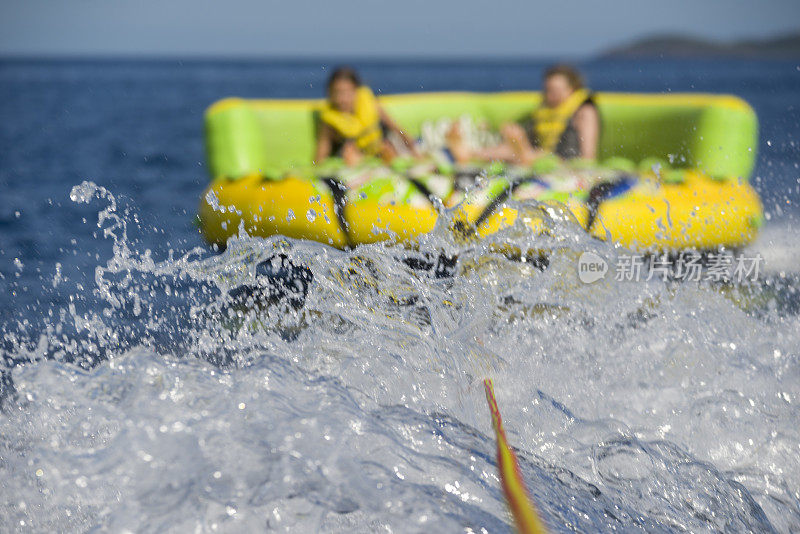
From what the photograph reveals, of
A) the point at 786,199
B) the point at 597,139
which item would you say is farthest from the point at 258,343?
the point at 786,199

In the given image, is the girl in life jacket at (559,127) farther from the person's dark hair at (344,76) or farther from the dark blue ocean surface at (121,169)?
the person's dark hair at (344,76)

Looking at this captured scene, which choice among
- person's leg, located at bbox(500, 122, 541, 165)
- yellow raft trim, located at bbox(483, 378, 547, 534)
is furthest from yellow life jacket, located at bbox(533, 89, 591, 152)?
yellow raft trim, located at bbox(483, 378, 547, 534)

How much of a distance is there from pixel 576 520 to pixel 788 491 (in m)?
0.61

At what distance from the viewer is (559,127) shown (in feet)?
14.5

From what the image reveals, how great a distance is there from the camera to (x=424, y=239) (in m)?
2.89

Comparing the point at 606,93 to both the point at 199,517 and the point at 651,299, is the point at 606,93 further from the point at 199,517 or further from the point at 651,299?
the point at 199,517

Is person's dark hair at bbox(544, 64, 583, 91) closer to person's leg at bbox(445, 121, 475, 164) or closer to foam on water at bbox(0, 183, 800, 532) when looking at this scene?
person's leg at bbox(445, 121, 475, 164)

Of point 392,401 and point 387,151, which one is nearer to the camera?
point 392,401

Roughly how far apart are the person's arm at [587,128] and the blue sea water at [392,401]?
1.29 m

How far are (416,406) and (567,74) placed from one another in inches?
123

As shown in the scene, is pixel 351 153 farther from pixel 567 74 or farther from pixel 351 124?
pixel 567 74

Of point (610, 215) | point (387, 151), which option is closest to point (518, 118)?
point (387, 151)

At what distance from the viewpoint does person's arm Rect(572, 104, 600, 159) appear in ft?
14.3

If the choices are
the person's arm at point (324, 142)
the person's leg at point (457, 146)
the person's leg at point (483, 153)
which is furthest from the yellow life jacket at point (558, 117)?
the person's arm at point (324, 142)
